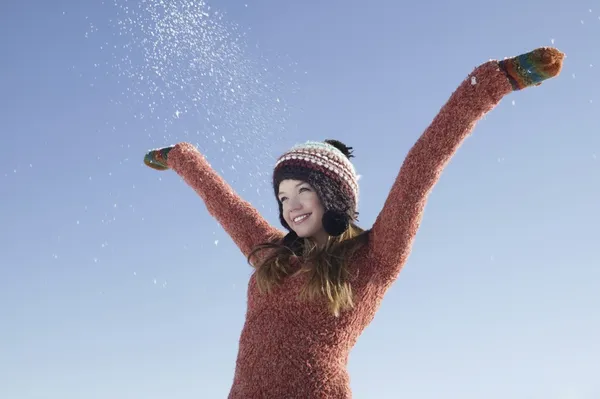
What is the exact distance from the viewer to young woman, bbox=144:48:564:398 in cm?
279

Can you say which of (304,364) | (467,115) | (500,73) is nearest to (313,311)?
(304,364)

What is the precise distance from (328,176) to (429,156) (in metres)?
0.51

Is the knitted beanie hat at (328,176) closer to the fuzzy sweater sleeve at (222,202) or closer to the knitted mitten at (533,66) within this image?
the fuzzy sweater sleeve at (222,202)

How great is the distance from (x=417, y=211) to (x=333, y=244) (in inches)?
17.5

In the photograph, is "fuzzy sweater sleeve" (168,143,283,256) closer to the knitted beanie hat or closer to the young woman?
the young woman

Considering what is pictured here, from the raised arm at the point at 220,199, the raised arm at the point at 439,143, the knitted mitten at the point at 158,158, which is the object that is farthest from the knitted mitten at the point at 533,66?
the knitted mitten at the point at 158,158

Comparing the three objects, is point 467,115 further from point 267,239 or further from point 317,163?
point 267,239

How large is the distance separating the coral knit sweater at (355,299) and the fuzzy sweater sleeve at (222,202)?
43cm

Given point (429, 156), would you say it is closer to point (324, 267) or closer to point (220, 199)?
point (324, 267)

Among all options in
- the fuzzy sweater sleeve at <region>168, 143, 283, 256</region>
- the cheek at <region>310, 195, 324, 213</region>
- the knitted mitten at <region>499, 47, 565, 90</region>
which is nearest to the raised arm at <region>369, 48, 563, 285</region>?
the knitted mitten at <region>499, 47, 565, 90</region>

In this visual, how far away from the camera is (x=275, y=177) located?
3.27 metres

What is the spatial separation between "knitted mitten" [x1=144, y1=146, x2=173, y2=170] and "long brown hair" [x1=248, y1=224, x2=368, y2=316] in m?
1.07

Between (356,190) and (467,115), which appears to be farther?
(356,190)

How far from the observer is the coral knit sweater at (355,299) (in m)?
2.80
